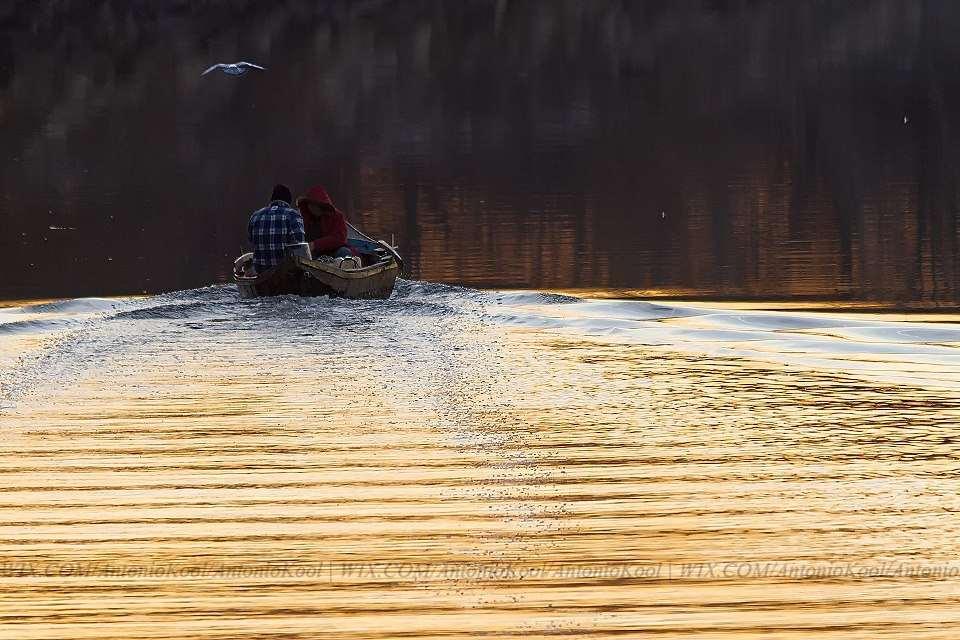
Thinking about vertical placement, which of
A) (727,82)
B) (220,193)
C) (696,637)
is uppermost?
(727,82)

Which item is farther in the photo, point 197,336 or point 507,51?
point 507,51

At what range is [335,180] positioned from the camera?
Result: 49.3 metres

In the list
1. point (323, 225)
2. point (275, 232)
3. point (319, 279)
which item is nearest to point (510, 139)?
point (323, 225)

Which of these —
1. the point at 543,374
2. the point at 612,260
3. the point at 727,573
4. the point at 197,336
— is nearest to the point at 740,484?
the point at 727,573

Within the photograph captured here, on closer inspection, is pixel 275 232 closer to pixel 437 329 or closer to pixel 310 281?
pixel 310 281

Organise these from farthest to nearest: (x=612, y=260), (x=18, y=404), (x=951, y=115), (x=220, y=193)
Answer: (x=951, y=115) < (x=220, y=193) < (x=612, y=260) < (x=18, y=404)

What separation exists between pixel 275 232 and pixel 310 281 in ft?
2.79

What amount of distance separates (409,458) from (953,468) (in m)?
3.59

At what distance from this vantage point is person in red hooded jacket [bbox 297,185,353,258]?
71.9 ft

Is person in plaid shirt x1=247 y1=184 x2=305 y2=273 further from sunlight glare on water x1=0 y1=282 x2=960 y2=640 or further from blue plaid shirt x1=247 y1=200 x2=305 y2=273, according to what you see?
sunlight glare on water x1=0 y1=282 x2=960 y2=640

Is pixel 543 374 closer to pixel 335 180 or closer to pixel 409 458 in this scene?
pixel 409 458

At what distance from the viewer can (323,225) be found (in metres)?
22.3

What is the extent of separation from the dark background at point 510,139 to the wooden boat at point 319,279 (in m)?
3.73

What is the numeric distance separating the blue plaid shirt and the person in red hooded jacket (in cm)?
51
